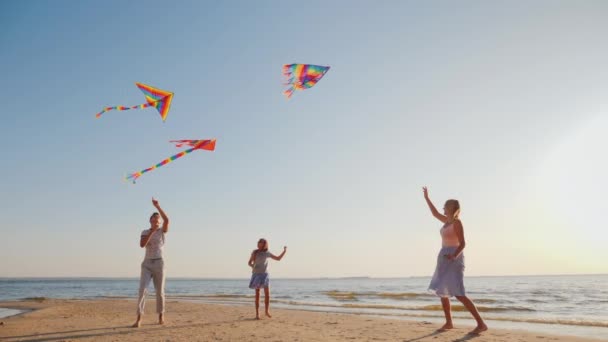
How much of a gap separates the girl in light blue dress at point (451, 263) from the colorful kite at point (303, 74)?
4663 millimetres

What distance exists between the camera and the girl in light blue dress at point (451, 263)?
677 cm

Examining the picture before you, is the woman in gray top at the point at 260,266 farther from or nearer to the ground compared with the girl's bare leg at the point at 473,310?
farther from the ground

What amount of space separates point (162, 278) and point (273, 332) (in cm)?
236

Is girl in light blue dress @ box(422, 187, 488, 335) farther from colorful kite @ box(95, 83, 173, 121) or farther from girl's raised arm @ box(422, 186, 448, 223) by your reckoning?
colorful kite @ box(95, 83, 173, 121)

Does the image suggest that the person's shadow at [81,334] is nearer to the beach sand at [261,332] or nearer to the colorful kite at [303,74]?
the beach sand at [261,332]

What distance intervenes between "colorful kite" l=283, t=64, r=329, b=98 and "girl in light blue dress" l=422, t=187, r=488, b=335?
466 centimetres

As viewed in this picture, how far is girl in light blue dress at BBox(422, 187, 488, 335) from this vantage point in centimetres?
677

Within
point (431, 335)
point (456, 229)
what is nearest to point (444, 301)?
point (431, 335)

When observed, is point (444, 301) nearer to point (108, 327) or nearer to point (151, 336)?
point (151, 336)

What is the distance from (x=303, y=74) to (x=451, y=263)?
5.80 m

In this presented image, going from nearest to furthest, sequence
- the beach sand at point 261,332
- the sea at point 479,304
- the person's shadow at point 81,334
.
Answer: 1. the beach sand at point 261,332
2. the person's shadow at point 81,334
3. the sea at point 479,304

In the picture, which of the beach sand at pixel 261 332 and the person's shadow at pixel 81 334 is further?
the person's shadow at pixel 81 334

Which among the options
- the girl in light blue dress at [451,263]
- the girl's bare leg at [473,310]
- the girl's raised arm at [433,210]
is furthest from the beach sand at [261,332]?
the girl's raised arm at [433,210]

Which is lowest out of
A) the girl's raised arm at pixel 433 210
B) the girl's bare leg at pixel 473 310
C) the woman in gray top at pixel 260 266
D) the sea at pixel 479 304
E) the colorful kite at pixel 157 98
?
the sea at pixel 479 304
